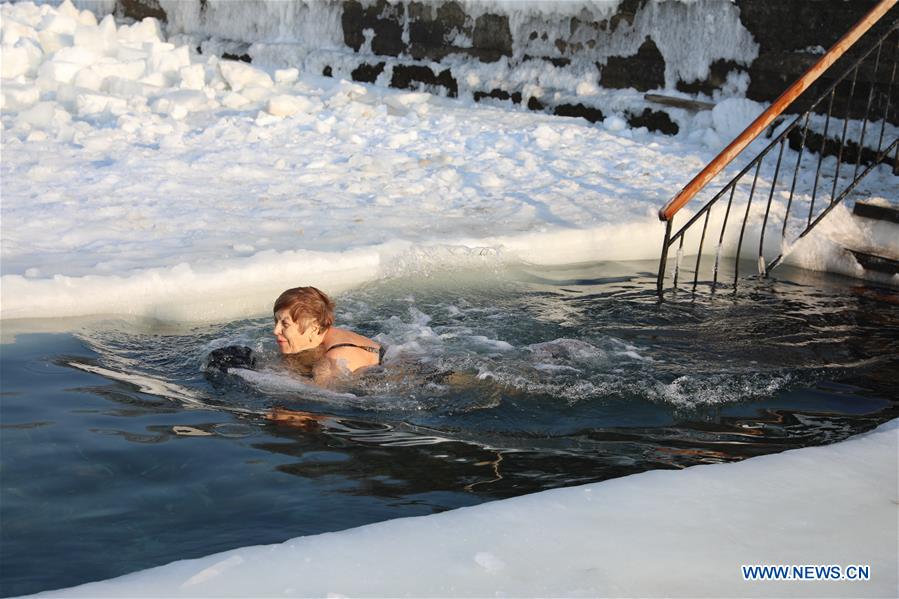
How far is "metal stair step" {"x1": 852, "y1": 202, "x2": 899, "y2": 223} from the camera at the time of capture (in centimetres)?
733

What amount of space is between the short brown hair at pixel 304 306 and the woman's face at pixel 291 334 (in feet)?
0.08

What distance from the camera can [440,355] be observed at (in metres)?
5.52

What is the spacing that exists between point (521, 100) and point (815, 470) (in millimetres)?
8408

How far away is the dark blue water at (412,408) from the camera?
3756mm

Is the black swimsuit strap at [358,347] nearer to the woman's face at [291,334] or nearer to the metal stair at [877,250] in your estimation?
the woman's face at [291,334]

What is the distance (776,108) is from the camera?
21.3 feet

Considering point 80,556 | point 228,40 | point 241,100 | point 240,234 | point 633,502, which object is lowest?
point 80,556

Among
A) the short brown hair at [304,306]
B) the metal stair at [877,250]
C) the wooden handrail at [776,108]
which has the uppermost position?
the wooden handrail at [776,108]

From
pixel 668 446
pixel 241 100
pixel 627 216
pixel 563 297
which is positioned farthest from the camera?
pixel 241 100

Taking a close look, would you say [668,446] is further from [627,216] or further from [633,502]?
[627,216]

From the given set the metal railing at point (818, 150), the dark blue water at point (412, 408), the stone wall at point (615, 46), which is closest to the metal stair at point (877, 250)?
the metal railing at point (818, 150)

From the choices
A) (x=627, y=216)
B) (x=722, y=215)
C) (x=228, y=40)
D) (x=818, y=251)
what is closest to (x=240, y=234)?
(x=627, y=216)

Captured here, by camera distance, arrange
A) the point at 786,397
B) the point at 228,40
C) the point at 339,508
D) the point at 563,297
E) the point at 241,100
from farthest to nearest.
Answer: the point at 228,40
the point at 241,100
the point at 563,297
the point at 786,397
the point at 339,508

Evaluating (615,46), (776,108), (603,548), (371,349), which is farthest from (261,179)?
(603,548)
